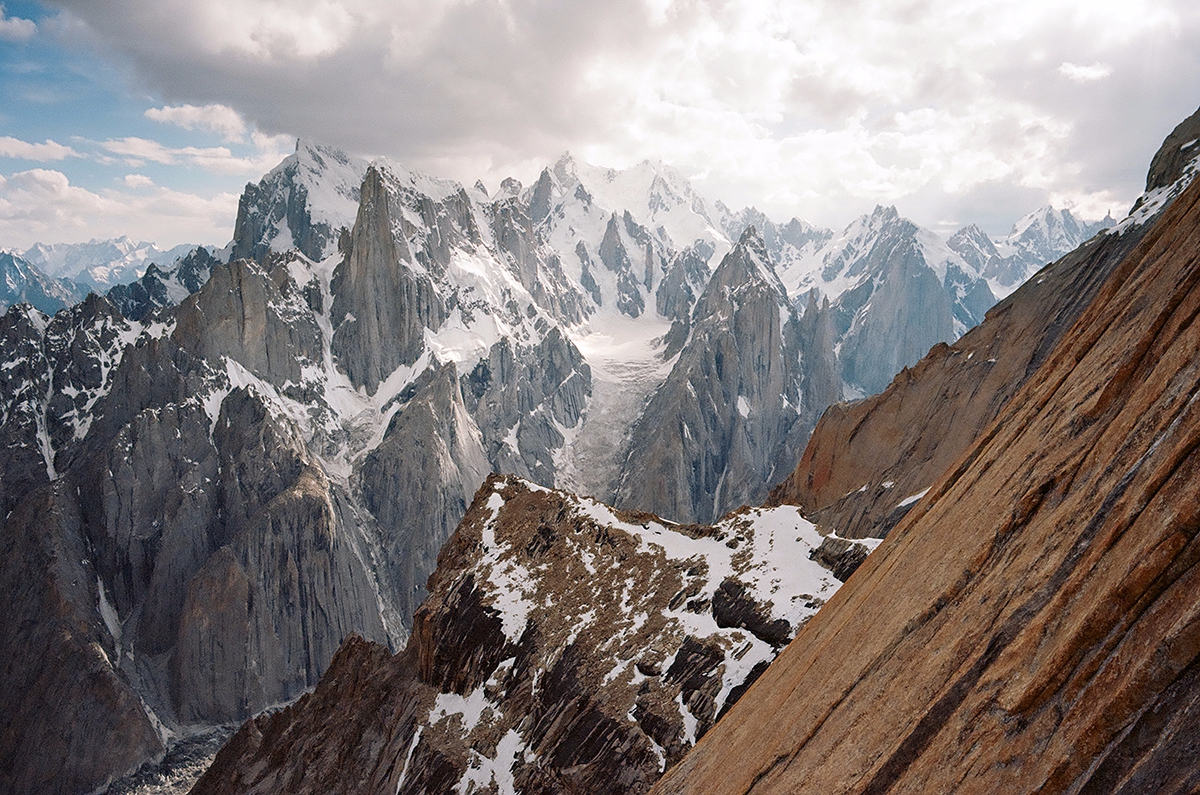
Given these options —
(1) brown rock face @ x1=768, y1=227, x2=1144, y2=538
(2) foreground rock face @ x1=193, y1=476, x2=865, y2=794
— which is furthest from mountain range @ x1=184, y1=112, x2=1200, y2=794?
(1) brown rock face @ x1=768, y1=227, x2=1144, y2=538

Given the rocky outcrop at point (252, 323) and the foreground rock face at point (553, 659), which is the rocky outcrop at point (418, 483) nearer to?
the rocky outcrop at point (252, 323)

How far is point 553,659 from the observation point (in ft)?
109

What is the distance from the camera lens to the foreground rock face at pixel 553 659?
27.7m

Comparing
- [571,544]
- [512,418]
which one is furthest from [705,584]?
[512,418]

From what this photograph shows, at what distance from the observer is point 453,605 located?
39.5 metres

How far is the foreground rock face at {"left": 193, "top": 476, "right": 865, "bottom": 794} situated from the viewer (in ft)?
90.7

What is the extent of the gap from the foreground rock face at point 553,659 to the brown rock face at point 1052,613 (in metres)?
13.0

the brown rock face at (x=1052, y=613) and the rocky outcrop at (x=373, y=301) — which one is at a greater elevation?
the rocky outcrop at (x=373, y=301)

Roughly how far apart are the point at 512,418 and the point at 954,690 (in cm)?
19035

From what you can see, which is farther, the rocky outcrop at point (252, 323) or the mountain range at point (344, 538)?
the rocky outcrop at point (252, 323)

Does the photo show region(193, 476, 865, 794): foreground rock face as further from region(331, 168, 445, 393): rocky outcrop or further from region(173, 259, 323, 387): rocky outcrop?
region(331, 168, 445, 393): rocky outcrop

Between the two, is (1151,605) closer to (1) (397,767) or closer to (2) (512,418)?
(1) (397,767)

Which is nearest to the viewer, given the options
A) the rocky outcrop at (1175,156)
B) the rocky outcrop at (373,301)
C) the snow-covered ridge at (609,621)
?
the snow-covered ridge at (609,621)

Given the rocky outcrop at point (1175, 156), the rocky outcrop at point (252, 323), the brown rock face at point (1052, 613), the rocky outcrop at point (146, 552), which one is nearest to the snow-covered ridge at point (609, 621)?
the brown rock face at point (1052, 613)
